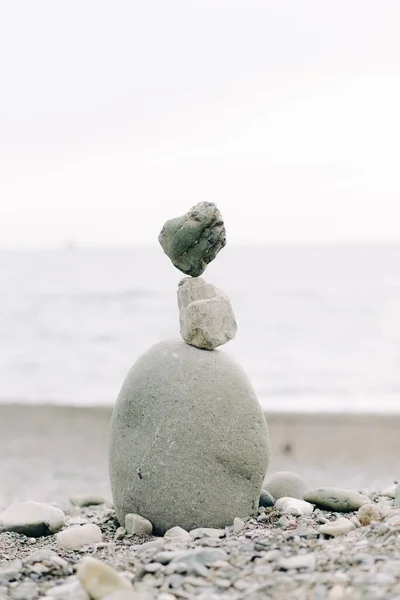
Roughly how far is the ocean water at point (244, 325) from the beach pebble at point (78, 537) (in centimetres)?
820

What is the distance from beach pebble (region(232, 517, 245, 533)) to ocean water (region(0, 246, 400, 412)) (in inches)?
323

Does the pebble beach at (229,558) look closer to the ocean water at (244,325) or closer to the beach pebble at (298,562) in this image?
the beach pebble at (298,562)

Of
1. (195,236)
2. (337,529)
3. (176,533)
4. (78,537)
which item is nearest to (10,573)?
(78,537)

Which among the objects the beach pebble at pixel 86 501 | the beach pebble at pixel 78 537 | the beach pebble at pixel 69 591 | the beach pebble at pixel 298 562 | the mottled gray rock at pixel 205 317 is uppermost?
the mottled gray rock at pixel 205 317

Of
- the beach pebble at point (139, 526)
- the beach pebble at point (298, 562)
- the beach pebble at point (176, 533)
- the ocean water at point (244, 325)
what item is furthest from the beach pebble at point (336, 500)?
the ocean water at point (244, 325)

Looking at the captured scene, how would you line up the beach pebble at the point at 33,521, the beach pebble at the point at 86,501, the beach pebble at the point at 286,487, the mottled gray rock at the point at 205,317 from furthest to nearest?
the beach pebble at the point at 86,501 < the beach pebble at the point at 286,487 < the beach pebble at the point at 33,521 < the mottled gray rock at the point at 205,317

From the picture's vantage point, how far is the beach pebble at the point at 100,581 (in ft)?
10.3

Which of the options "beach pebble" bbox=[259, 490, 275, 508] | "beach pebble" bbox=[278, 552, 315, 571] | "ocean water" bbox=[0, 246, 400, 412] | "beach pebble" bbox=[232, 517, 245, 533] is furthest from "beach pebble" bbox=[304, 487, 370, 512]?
"ocean water" bbox=[0, 246, 400, 412]

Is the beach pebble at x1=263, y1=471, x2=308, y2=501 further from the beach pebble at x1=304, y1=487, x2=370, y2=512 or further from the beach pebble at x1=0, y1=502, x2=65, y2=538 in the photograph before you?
the beach pebble at x1=0, y1=502, x2=65, y2=538

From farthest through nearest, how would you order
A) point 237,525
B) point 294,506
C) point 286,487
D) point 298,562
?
point 286,487
point 294,506
point 237,525
point 298,562

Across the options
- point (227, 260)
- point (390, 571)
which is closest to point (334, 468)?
point (390, 571)

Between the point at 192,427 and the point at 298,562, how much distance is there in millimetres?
1450

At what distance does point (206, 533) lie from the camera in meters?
4.32

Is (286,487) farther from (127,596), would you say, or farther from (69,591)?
(127,596)
